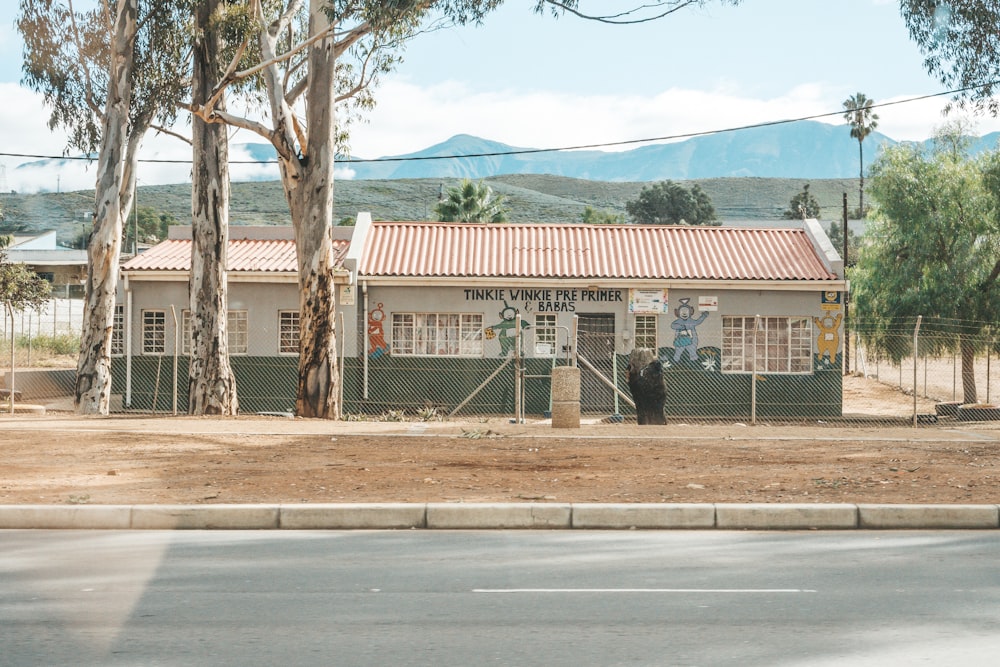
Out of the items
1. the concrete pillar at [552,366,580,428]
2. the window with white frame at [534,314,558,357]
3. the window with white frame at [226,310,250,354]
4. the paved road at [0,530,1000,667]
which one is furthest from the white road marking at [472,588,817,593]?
the window with white frame at [226,310,250,354]

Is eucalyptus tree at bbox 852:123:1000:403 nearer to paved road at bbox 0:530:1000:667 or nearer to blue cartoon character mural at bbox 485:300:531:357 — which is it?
blue cartoon character mural at bbox 485:300:531:357

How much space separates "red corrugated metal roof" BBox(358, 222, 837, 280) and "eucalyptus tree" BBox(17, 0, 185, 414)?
5.89 m

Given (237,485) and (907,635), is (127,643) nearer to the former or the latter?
(907,635)

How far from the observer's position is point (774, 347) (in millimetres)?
27828

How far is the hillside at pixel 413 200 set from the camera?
145 metres

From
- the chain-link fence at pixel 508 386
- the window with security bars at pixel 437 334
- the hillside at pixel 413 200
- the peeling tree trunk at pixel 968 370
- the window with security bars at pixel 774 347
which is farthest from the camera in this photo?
the hillside at pixel 413 200

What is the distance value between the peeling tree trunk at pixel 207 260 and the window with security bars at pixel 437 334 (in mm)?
5706

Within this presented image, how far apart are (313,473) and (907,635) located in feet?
26.0

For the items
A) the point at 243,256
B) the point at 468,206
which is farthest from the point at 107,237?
the point at 468,206

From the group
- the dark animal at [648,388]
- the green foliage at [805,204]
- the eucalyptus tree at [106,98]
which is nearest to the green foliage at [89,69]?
the eucalyptus tree at [106,98]

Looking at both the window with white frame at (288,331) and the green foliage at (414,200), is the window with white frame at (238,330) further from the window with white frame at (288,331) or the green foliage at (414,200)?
the green foliage at (414,200)

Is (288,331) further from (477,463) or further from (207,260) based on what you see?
(477,463)

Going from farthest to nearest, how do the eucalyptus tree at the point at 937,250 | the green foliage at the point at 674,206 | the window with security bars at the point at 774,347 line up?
1. the green foliage at the point at 674,206
2. the eucalyptus tree at the point at 937,250
3. the window with security bars at the point at 774,347

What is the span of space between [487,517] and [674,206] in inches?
3596
